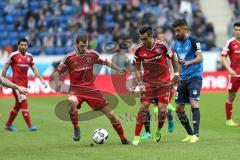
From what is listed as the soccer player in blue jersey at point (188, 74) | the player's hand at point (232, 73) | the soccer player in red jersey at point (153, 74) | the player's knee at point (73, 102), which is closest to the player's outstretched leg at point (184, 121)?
the soccer player in blue jersey at point (188, 74)

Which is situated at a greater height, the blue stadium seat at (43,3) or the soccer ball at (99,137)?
the blue stadium seat at (43,3)

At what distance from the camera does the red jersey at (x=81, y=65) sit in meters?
12.9

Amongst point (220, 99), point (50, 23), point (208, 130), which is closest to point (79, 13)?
point (50, 23)

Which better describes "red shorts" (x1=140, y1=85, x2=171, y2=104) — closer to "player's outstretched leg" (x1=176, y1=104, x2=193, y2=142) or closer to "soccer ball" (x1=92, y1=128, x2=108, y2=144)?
"player's outstretched leg" (x1=176, y1=104, x2=193, y2=142)

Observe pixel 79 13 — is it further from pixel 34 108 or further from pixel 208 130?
pixel 208 130

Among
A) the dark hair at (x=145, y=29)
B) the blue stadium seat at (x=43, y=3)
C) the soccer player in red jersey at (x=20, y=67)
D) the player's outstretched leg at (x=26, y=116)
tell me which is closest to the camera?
the dark hair at (x=145, y=29)

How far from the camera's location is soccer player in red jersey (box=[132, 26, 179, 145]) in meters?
12.7

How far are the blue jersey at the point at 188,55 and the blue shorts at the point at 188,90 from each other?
0.32 feet

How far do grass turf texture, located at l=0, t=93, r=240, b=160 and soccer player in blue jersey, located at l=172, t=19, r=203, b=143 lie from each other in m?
0.45

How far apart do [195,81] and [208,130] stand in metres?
2.48

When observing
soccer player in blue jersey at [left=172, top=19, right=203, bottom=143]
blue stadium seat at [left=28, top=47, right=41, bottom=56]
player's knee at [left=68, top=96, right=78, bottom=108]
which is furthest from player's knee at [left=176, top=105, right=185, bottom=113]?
blue stadium seat at [left=28, top=47, right=41, bottom=56]

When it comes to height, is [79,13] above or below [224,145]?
above

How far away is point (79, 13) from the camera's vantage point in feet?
112

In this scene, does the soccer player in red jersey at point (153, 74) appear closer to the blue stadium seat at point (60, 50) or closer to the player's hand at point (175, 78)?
the player's hand at point (175, 78)
